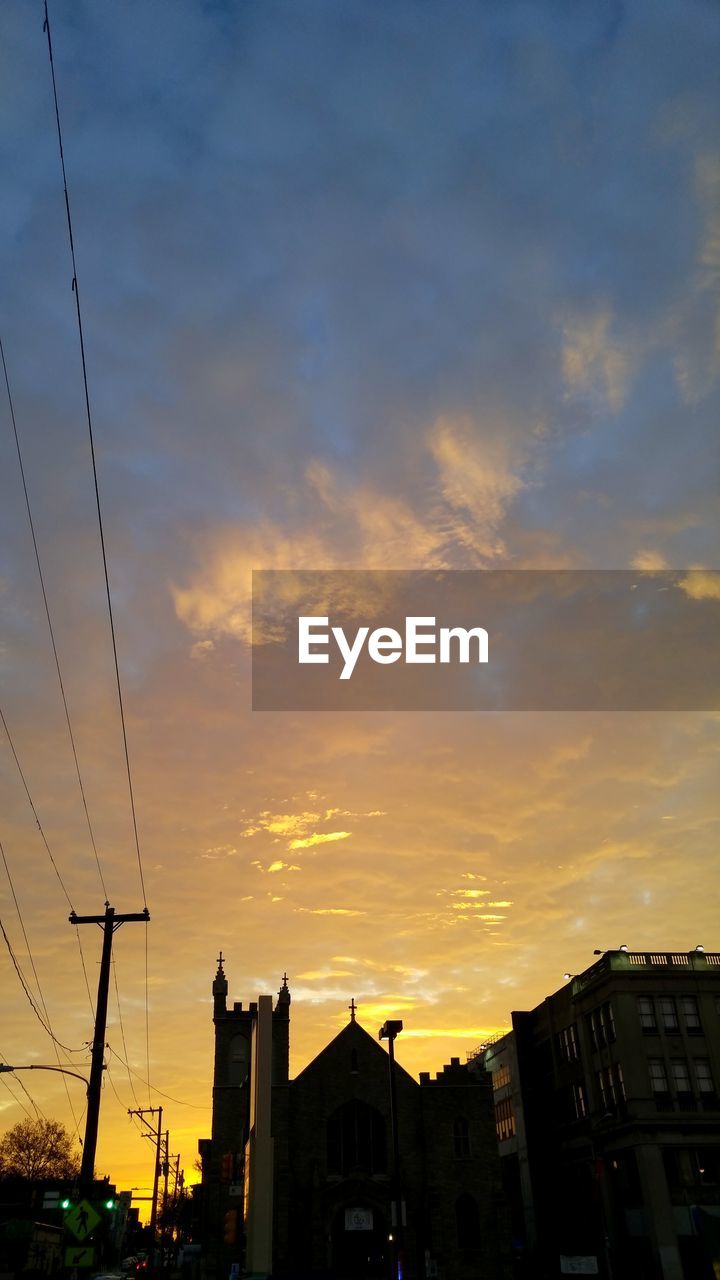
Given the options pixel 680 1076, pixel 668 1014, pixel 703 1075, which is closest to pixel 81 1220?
pixel 680 1076

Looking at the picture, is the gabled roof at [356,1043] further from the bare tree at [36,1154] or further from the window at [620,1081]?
the bare tree at [36,1154]

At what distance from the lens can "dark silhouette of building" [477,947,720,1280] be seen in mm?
50250

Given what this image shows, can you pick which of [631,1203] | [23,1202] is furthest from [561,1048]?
[23,1202]

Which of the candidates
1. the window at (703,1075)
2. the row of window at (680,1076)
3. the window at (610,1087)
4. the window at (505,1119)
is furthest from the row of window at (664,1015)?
the window at (505,1119)

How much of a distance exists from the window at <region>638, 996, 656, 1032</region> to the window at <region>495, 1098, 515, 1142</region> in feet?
78.6

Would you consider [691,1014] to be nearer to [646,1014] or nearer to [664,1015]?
[664,1015]

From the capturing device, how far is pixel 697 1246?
49094mm

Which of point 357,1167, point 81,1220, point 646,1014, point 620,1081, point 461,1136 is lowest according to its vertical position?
point 81,1220

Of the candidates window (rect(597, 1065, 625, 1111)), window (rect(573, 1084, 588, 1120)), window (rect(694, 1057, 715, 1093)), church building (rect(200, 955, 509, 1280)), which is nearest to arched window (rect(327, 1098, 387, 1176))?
church building (rect(200, 955, 509, 1280))

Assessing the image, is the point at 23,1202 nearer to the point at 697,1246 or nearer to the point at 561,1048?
the point at 561,1048

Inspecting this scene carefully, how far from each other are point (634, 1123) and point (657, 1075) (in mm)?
3188

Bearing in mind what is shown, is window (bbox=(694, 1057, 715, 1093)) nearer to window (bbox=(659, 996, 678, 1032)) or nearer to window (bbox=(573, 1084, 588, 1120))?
window (bbox=(659, 996, 678, 1032))

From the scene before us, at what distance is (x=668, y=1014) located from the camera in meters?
54.9

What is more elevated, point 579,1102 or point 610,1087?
point 610,1087
